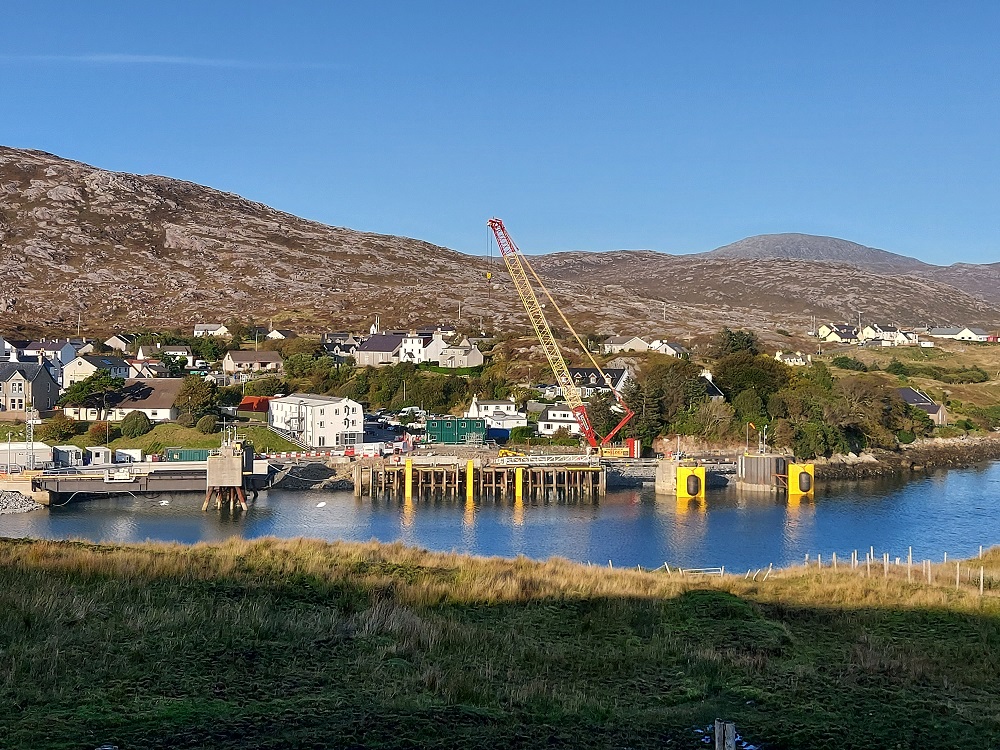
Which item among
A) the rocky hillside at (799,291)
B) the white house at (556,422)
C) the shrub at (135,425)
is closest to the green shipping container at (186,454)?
the shrub at (135,425)

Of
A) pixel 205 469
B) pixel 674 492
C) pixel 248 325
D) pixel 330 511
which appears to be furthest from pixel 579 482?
pixel 248 325

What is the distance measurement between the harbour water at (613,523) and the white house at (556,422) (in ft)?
24.0

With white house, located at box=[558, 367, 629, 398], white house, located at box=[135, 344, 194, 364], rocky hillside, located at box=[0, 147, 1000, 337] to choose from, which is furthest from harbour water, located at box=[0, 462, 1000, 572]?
rocky hillside, located at box=[0, 147, 1000, 337]

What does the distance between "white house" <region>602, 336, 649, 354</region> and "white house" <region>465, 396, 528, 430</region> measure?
18.8 meters

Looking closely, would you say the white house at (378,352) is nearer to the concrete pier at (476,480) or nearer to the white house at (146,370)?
the white house at (146,370)

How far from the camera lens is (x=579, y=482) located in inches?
1441

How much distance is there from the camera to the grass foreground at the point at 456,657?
654 centimetres

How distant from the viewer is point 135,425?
136 feet

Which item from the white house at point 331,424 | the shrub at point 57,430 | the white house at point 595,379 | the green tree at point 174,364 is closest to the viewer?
the white house at point 331,424

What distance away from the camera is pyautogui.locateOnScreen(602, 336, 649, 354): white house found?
64.3 m

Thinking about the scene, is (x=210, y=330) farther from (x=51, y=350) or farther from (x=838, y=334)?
(x=838, y=334)

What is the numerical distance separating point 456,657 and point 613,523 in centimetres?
2252

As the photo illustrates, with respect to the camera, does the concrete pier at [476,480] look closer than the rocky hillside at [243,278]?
Yes

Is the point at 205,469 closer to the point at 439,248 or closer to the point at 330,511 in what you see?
the point at 330,511
